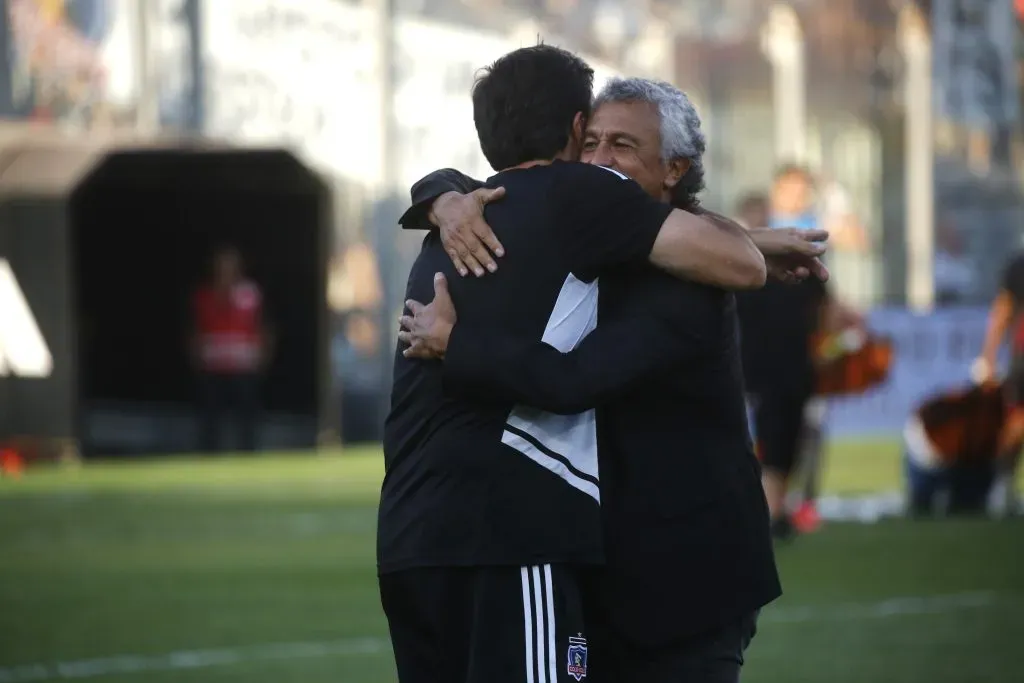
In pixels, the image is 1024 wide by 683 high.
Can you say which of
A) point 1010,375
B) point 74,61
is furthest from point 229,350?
A: point 1010,375

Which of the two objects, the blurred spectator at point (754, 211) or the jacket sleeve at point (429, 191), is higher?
the jacket sleeve at point (429, 191)

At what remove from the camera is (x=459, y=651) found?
4.03 metres

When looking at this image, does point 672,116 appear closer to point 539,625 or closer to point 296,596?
point 539,625

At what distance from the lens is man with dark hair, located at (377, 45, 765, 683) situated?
3.93 metres

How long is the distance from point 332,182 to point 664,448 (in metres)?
20.0

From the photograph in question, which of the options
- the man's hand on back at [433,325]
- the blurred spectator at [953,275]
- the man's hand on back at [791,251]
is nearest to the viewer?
the man's hand on back at [433,325]

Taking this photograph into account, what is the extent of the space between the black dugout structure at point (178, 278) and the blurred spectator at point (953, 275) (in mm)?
7673

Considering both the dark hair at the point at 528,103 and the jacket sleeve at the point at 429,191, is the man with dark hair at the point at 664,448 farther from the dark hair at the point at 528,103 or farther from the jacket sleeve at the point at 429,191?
the dark hair at the point at 528,103

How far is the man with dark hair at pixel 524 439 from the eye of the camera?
3932 millimetres

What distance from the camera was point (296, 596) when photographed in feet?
34.9

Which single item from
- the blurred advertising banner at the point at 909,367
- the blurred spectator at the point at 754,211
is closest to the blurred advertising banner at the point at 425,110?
the blurred advertising banner at the point at 909,367

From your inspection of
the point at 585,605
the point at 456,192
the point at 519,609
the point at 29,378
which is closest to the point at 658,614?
the point at 585,605

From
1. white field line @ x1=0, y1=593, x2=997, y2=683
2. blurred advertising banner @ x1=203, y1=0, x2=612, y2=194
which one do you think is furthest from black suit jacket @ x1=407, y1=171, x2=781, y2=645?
blurred advertising banner @ x1=203, y1=0, x2=612, y2=194

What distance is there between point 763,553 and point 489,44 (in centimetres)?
2281
